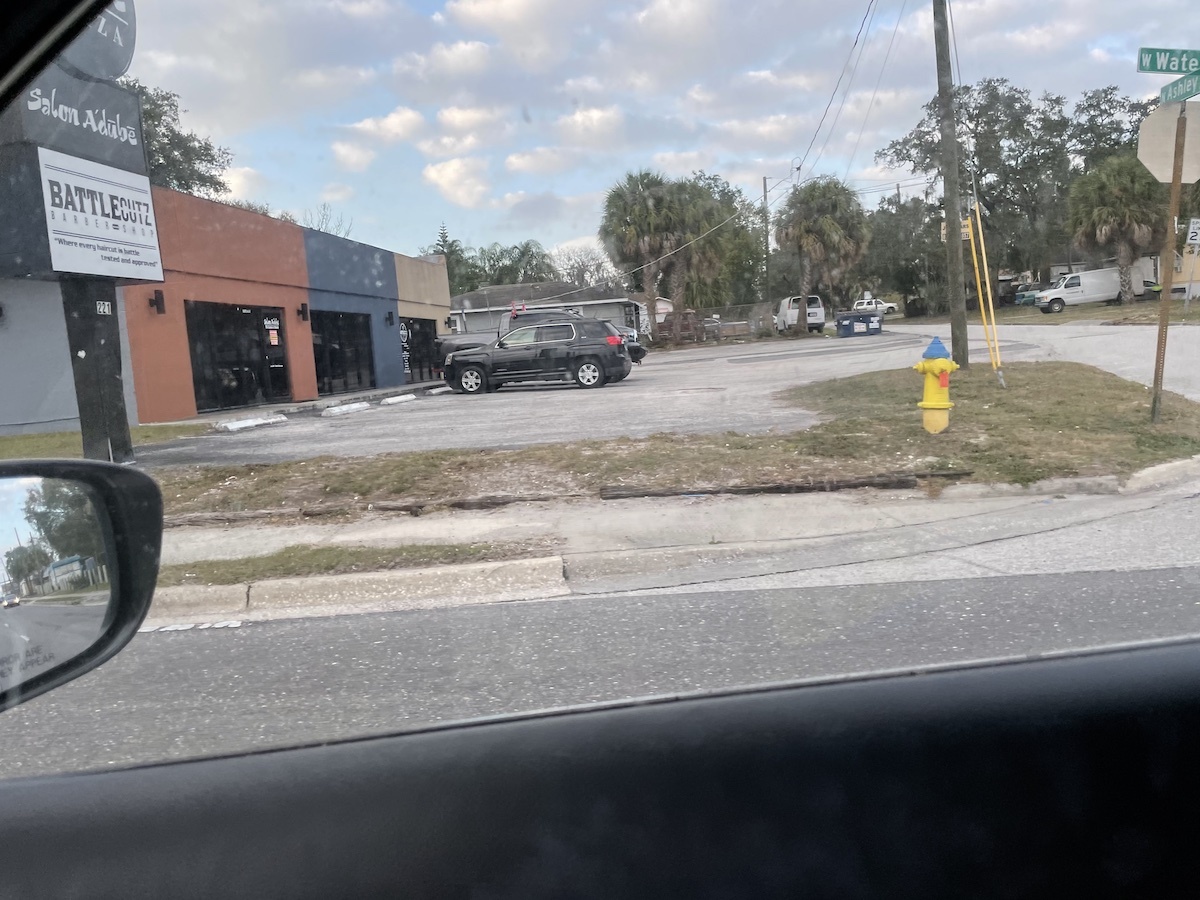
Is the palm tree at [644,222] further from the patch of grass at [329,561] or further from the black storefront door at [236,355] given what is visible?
the patch of grass at [329,561]

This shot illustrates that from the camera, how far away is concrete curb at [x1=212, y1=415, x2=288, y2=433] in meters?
12.8

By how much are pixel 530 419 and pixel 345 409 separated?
5191 millimetres

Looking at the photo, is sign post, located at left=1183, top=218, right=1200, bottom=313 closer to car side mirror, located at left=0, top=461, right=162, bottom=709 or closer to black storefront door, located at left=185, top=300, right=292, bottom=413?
car side mirror, located at left=0, top=461, right=162, bottom=709

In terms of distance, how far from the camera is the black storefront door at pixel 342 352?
22062mm

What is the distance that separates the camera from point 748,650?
3.63 m

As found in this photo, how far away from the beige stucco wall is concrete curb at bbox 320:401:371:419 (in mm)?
8832

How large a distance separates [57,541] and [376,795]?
26.7 inches

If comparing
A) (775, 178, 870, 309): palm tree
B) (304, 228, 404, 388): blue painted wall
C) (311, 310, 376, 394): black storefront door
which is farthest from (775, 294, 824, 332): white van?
(311, 310, 376, 394): black storefront door

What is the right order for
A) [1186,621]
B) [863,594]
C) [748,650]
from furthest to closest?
[863,594]
[748,650]
[1186,621]

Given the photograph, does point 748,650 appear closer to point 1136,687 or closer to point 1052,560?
point 1136,687

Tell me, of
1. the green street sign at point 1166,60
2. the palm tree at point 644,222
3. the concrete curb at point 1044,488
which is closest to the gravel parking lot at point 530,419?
the concrete curb at point 1044,488

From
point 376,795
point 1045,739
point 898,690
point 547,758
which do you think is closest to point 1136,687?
point 1045,739

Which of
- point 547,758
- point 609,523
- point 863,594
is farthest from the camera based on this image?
point 609,523

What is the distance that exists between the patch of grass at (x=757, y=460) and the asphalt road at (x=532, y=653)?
311 cm
